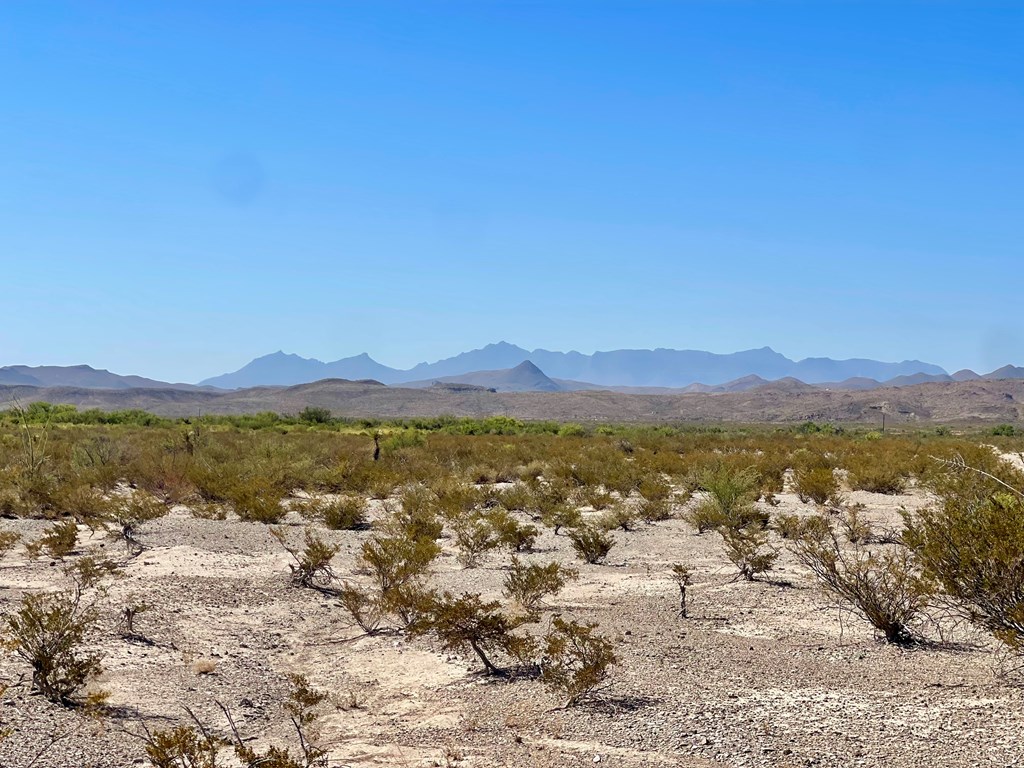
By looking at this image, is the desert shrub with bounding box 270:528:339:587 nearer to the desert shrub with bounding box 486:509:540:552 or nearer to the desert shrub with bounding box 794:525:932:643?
the desert shrub with bounding box 486:509:540:552

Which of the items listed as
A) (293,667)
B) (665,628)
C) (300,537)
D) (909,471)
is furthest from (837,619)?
(909,471)

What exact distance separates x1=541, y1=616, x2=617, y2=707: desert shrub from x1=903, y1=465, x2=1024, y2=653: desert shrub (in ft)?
10.3

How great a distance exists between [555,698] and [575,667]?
2.39 feet

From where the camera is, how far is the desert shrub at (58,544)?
13.8 m

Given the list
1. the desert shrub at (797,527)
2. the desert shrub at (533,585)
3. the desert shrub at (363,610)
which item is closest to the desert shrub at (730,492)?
the desert shrub at (797,527)

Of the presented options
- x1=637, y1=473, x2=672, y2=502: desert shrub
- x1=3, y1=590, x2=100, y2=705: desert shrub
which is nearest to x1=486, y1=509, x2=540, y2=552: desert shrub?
x1=637, y1=473, x2=672, y2=502: desert shrub

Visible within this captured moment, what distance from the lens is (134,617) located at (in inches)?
429

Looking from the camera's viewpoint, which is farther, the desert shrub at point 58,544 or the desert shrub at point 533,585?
the desert shrub at point 58,544

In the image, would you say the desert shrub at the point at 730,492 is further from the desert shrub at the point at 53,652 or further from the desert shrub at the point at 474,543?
the desert shrub at the point at 53,652

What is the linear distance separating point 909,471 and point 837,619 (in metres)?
21.4

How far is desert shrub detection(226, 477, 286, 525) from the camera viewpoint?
19.2 meters

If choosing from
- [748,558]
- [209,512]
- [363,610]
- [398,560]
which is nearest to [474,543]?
[398,560]

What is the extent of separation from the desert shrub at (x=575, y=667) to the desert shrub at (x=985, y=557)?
3147 millimetres

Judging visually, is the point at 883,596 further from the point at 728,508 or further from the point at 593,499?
the point at 593,499
